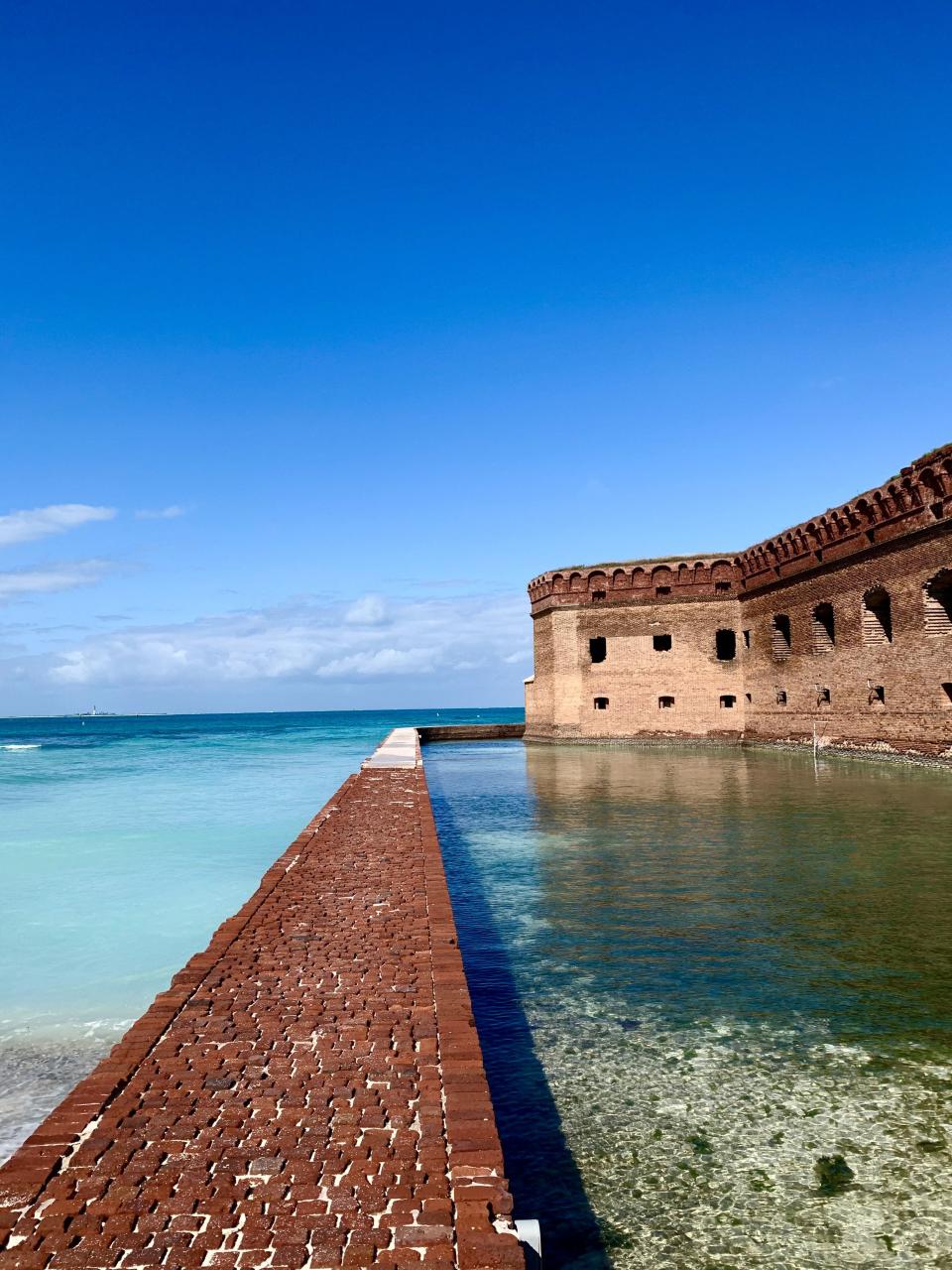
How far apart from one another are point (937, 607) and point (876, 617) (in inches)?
101

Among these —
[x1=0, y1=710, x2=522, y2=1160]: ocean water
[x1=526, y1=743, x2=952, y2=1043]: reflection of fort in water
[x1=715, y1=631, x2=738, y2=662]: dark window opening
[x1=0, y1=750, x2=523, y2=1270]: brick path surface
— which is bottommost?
[x1=0, y1=710, x2=522, y2=1160]: ocean water

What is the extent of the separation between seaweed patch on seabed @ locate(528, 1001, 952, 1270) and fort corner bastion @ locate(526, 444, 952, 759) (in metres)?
16.8

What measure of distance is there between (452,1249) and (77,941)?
7.56 m

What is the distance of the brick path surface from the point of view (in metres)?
2.53

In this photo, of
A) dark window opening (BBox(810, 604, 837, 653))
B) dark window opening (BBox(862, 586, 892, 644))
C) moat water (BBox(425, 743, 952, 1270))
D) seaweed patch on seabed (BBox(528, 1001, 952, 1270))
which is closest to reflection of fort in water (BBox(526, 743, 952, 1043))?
moat water (BBox(425, 743, 952, 1270))

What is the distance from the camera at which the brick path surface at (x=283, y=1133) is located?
2.53 metres

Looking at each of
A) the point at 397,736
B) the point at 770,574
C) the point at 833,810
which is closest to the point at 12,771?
the point at 397,736

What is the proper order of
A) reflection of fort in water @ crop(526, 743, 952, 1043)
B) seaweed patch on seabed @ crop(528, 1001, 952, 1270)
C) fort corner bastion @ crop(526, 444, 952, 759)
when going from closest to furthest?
seaweed patch on seabed @ crop(528, 1001, 952, 1270)
reflection of fort in water @ crop(526, 743, 952, 1043)
fort corner bastion @ crop(526, 444, 952, 759)

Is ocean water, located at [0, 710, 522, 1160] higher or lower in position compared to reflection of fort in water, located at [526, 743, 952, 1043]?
lower

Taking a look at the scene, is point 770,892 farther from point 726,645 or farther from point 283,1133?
point 726,645

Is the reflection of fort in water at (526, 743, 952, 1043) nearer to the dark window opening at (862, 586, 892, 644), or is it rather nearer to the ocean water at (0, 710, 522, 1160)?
the ocean water at (0, 710, 522, 1160)

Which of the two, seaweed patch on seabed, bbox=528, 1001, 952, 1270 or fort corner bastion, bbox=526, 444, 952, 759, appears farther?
fort corner bastion, bbox=526, 444, 952, 759

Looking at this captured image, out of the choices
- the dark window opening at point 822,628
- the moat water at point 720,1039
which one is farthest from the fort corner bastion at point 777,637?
the moat water at point 720,1039

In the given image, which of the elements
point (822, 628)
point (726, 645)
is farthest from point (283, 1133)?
point (726, 645)
